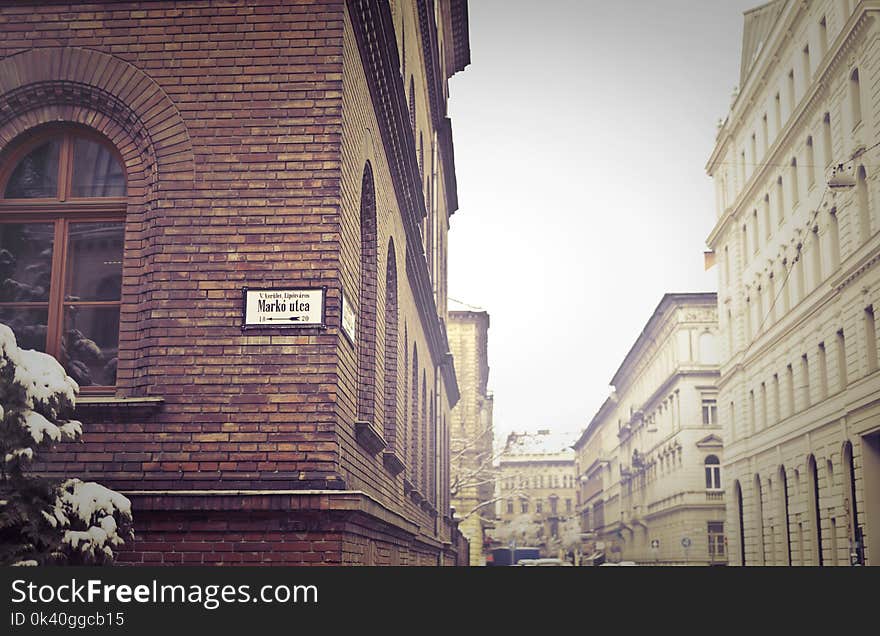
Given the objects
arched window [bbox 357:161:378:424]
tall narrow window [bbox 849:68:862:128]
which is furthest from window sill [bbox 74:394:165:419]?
tall narrow window [bbox 849:68:862:128]

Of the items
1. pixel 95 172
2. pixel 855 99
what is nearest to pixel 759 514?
pixel 855 99

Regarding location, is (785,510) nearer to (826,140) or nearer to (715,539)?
(826,140)

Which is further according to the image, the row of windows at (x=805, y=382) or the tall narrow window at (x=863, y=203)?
the row of windows at (x=805, y=382)

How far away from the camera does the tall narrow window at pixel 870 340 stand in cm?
1797

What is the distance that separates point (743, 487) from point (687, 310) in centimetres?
2441

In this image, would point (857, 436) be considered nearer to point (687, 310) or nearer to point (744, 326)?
point (744, 326)

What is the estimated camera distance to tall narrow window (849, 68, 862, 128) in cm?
1934

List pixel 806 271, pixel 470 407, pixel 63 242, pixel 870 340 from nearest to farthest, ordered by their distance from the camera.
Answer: pixel 63 242, pixel 870 340, pixel 806 271, pixel 470 407

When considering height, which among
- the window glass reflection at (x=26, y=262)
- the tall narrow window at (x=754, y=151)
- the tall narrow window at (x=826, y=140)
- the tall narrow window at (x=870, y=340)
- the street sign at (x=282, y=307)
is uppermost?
the tall narrow window at (x=754, y=151)

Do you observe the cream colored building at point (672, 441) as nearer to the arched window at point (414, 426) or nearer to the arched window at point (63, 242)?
the arched window at point (414, 426)

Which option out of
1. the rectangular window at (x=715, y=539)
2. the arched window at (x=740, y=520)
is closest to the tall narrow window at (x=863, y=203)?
the arched window at (x=740, y=520)

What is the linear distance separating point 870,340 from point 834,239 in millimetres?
3116

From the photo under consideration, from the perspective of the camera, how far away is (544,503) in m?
110

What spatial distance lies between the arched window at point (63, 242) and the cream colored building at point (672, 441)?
43.4 meters
